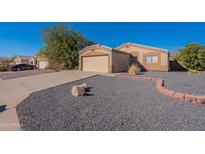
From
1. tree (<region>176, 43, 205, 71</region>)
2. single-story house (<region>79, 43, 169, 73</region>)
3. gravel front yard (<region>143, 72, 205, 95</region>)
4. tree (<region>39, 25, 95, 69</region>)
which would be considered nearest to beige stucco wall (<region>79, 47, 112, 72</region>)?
single-story house (<region>79, 43, 169, 73</region>)

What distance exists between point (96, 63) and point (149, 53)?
8.40 m

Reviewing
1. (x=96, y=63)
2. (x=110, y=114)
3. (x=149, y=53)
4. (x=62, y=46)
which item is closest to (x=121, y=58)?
(x=96, y=63)

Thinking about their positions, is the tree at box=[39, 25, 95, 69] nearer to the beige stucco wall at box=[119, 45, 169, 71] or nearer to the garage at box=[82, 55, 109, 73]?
the garage at box=[82, 55, 109, 73]

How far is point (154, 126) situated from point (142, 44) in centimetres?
1796

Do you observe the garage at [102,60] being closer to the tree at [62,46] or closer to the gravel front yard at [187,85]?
the tree at [62,46]

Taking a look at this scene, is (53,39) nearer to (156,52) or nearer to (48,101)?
(156,52)

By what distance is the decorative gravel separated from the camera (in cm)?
299

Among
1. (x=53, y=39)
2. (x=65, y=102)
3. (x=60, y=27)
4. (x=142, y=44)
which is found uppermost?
(x=60, y=27)

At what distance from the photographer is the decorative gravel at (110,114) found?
299cm
